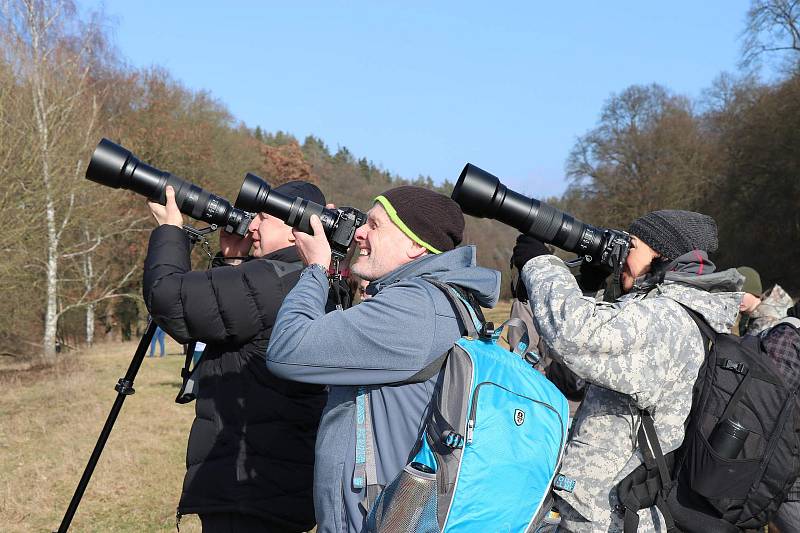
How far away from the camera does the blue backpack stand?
165 cm

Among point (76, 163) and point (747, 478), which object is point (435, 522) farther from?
point (76, 163)

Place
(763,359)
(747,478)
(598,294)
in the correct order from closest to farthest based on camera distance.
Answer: (747,478), (763,359), (598,294)

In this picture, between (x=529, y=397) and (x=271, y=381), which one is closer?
(x=529, y=397)

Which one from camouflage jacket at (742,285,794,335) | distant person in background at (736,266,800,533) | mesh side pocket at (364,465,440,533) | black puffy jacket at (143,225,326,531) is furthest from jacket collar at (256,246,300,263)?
camouflage jacket at (742,285,794,335)

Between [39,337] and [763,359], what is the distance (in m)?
25.0

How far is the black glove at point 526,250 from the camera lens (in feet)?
8.08

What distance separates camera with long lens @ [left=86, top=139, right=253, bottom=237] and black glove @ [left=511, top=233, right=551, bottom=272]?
1.20 meters

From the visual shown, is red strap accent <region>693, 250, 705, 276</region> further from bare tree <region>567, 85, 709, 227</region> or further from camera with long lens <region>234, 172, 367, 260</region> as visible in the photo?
bare tree <region>567, 85, 709, 227</region>

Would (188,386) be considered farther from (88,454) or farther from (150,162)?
(150,162)

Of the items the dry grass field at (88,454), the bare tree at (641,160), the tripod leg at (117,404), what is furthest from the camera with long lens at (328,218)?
the bare tree at (641,160)

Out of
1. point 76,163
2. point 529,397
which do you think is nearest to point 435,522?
point 529,397

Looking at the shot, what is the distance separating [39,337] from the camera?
23.4 metres

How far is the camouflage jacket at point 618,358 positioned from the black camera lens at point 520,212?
0.79 ft

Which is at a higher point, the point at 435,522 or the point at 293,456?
the point at 435,522
